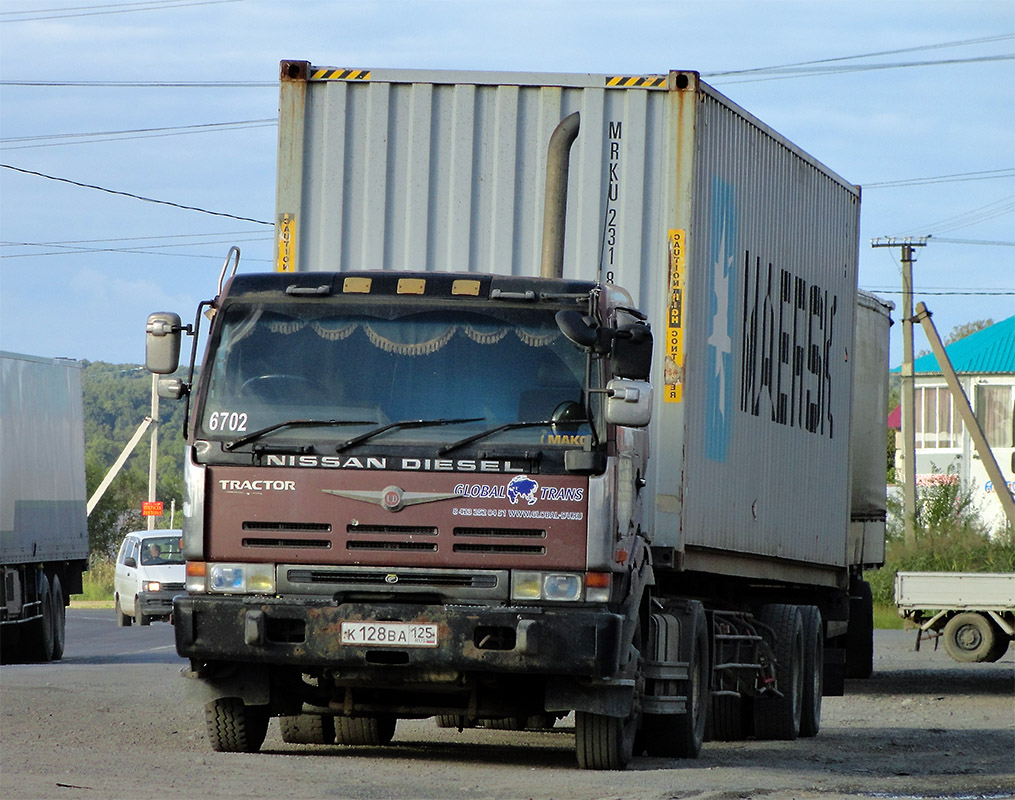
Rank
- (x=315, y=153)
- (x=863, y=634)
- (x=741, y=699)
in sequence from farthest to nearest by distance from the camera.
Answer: (x=863, y=634) → (x=741, y=699) → (x=315, y=153)

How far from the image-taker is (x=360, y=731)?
1312 cm

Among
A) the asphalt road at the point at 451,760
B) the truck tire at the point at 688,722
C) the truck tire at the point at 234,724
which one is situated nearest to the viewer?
the asphalt road at the point at 451,760

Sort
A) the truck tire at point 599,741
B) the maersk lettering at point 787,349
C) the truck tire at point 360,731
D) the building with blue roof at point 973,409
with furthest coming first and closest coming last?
1. the building with blue roof at point 973,409
2. the maersk lettering at point 787,349
3. the truck tire at point 360,731
4. the truck tire at point 599,741

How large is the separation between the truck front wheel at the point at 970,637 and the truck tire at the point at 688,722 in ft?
35.8

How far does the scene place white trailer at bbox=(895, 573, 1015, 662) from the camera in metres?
22.8

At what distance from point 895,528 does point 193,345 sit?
1460 inches

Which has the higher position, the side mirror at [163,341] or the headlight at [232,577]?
the side mirror at [163,341]

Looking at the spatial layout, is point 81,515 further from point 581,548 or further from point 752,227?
point 581,548

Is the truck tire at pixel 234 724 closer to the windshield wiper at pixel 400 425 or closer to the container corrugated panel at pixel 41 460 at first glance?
the windshield wiper at pixel 400 425

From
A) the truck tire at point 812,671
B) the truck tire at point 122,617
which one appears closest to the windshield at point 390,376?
the truck tire at point 812,671

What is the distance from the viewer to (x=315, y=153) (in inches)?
497

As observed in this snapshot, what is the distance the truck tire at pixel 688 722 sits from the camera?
40.4 feet

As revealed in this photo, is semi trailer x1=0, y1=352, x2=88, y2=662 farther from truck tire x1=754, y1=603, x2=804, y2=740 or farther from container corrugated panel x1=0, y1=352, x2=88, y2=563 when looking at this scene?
truck tire x1=754, y1=603, x2=804, y2=740

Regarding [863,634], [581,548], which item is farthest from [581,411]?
[863,634]
